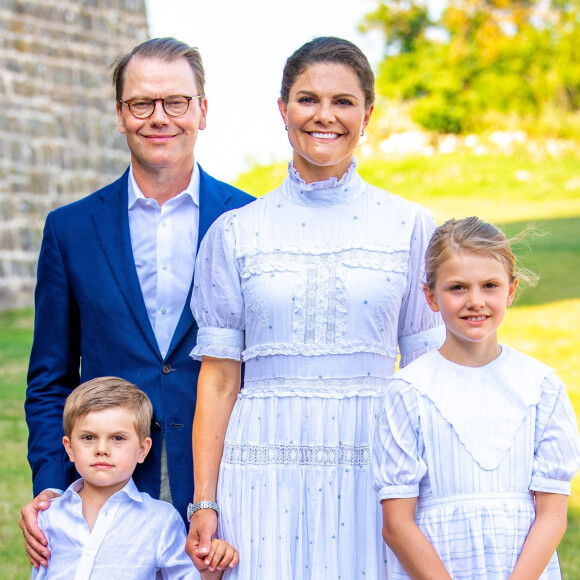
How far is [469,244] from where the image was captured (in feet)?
8.02

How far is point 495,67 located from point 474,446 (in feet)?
78.4

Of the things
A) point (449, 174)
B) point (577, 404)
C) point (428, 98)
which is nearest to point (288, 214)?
point (577, 404)

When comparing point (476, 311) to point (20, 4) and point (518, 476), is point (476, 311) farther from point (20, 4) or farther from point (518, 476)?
point (20, 4)

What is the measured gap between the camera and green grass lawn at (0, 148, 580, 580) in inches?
215

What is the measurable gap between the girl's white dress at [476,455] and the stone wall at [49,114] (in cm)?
787

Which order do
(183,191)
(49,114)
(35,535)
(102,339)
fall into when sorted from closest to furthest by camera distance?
(35,535) < (102,339) < (183,191) < (49,114)

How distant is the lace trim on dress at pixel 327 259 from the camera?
101 inches

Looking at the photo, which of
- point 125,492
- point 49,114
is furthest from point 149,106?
point 49,114

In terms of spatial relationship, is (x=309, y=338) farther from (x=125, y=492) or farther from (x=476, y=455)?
(x=125, y=492)

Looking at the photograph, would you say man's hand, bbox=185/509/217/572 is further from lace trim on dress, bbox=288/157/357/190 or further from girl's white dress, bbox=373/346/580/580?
lace trim on dress, bbox=288/157/357/190

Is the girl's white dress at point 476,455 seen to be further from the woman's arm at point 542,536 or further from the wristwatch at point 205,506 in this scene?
the wristwatch at point 205,506

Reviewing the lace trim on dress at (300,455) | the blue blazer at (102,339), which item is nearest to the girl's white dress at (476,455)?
the lace trim on dress at (300,455)

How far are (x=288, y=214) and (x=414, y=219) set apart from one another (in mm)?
326

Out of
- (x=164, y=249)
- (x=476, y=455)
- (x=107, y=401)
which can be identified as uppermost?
(x=164, y=249)
